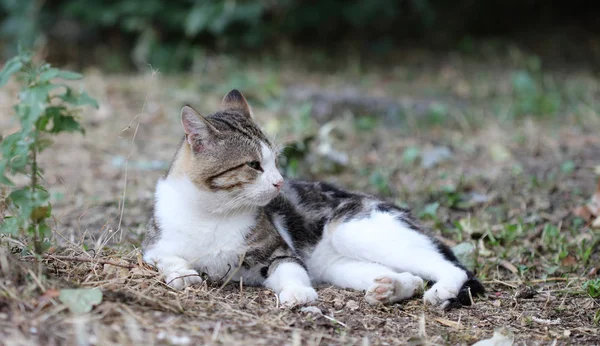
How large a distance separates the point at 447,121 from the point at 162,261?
179 inches

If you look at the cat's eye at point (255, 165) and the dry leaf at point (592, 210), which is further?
the dry leaf at point (592, 210)

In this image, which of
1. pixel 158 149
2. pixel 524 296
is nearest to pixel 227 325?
pixel 524 296

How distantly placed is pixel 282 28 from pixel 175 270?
665 cm

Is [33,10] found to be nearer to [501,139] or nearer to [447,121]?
[447,121]

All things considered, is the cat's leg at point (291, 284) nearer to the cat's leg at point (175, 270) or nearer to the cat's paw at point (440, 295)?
the cat's leg at point (175, 270)

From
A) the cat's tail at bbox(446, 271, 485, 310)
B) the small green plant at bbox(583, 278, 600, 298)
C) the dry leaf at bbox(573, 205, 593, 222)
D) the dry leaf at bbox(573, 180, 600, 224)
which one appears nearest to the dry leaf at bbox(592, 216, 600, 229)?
the dry leaf at bbox(573, 180, 600, 224)

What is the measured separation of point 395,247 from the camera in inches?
147

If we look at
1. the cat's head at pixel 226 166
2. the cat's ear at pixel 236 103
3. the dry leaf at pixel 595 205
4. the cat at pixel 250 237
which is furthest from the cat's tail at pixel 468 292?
the cat's ear at pixel 236 103

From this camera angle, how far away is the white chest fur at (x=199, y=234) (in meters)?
3.46

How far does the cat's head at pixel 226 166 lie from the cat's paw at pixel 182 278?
1.29 feet

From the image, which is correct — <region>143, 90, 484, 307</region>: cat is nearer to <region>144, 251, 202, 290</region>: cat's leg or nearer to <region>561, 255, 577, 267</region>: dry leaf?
<region>144, 251, 202, 290</region>: cat's leg

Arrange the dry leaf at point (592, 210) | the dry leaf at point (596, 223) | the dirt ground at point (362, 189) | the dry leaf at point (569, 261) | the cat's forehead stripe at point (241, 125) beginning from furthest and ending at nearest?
the dry leaf at point (592, 210), the dry leaf at point (596, 223), the dry leaf at point (569, 261), the cat's forehead stripe at point (241, 125), the dirt ground at point (362, 189)

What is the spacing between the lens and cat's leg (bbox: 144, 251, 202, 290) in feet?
10.6

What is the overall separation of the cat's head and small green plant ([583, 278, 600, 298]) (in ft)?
5.74
